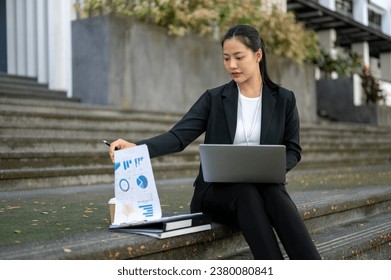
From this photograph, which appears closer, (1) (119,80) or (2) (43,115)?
(2) (43,115)

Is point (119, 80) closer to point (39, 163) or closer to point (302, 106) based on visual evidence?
point (39, 163)

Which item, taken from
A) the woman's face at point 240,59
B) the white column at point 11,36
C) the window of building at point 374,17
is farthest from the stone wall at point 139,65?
the window of building at point 374,17

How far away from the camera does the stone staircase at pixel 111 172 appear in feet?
7.12

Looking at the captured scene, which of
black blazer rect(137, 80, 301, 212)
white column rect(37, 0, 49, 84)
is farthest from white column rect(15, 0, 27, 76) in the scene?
black blazer rect(137, 80, 301, 212)

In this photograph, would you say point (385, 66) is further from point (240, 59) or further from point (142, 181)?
point (142, 181)

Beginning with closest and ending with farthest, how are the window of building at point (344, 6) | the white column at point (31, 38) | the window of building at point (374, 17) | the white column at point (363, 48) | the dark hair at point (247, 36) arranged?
the dark hair at point (247, 36) → the white column at point (31, 38) → the white column at point (363, 48) → the window of building at point (344, 6) → the window of building at point (374, 17)

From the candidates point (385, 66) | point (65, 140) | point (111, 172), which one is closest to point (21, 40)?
point (65, 140)

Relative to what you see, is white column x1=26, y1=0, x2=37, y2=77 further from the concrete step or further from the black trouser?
the black trouser

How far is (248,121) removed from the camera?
8.29 feet

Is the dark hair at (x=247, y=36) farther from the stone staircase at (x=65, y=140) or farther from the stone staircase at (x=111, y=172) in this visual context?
the stone staircase at (x=65, y=140)

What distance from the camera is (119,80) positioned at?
6.66 metres

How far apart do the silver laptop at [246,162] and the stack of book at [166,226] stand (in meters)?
0.21

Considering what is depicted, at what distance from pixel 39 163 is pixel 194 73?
3983mm
